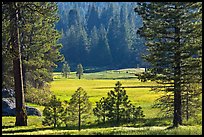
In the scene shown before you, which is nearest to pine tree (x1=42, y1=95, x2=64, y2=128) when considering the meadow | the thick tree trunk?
the meadow

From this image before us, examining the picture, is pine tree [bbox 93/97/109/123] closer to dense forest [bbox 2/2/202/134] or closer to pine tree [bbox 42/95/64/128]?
dense forest [bbox 2/2/202/134]

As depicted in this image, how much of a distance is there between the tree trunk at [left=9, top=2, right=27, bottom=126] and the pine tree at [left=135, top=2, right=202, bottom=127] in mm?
7331

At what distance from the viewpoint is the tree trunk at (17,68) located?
61.2 ft

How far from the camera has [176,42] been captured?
72.4 feet

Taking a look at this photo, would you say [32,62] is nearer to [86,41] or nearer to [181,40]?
[181,40]

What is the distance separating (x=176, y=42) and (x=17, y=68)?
8.33m

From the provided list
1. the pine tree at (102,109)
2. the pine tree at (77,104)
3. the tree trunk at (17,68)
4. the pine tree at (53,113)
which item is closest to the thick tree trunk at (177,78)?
the pine tree at (102,109)

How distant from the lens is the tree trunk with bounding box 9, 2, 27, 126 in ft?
61.2

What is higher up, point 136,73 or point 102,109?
point 136,73

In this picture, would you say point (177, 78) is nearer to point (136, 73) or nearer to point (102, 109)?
point (136, 73)

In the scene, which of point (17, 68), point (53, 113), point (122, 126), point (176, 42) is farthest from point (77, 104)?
point (17, 68)

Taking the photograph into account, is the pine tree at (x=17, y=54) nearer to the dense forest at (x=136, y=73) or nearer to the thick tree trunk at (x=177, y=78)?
the dense forest at (x=136, y=73)

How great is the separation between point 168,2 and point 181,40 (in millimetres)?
2201

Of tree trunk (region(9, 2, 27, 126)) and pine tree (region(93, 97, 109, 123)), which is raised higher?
tree trunk (region(9, 2, 27, 126))
